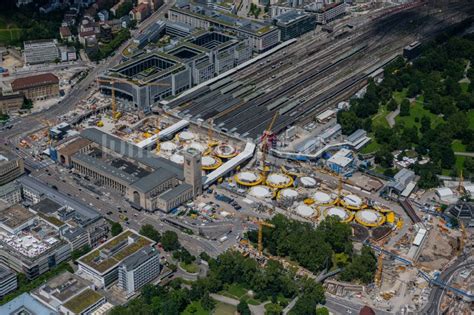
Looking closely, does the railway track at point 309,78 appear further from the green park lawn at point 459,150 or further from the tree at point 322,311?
the tree at point 322,311

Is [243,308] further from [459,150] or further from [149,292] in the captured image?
[459,150]

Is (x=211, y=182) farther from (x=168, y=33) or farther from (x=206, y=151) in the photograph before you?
(x=168, y=33)

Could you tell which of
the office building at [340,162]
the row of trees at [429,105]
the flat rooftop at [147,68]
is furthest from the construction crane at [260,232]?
the flat rooftop at [147,68]

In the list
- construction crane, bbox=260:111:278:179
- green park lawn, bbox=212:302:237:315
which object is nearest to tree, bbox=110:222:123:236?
green park lawn, bbox=212:302:237:315

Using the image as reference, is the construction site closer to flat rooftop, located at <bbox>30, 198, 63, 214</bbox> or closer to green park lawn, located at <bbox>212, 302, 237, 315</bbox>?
flat rooftop, located at <bbox>30, 198, 63, 214</bbox>

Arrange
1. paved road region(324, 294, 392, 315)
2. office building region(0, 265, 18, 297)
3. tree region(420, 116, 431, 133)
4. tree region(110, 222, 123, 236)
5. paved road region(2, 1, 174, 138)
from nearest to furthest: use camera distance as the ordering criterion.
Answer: paved road region(324, 294, 392, 315), office building region(0, 265, 18, 297), tree region(110, 222, 123, 236), paved road region(2, 1, 174, 138), tree region(420, 116, 431, 133)

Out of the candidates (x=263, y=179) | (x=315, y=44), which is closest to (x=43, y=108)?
(x=263, y=179)
